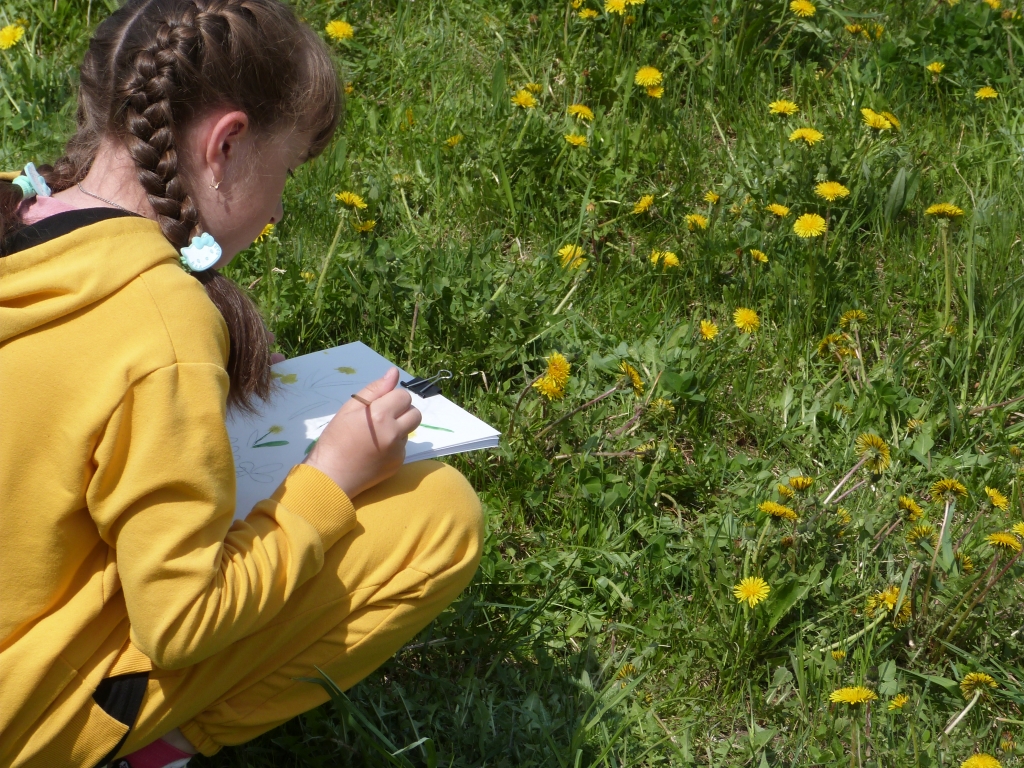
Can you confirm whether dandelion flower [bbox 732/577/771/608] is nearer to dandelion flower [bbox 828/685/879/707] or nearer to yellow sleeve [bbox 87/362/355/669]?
dandelion flower [bbox 828/685/879/707]

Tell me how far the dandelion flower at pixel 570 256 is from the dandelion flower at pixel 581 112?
50 cm

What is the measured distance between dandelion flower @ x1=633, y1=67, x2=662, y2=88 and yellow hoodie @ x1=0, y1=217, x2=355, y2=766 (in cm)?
210

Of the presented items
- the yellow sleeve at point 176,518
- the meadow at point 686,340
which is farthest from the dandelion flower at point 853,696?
the yellow sleeve at point 176,518

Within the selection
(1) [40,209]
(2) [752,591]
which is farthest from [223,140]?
(2) [752,591]

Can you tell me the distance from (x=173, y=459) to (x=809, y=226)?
6.26ft

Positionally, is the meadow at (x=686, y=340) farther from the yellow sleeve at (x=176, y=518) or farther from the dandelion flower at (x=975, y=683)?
the yellow sleeve at (x=176, y=518)

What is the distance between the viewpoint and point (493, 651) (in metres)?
1.96

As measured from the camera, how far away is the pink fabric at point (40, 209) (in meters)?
1.36

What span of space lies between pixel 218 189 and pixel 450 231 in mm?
1455

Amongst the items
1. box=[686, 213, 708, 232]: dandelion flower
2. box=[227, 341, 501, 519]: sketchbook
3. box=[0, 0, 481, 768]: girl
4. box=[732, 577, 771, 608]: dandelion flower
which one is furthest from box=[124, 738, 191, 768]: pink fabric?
box=[686, 213, 708, 232]: dandelion flower

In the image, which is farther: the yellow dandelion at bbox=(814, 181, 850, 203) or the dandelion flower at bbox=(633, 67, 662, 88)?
the dandelion flower at bbox=(633, 67, 662, 88)

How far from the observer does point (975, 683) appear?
1.85 meters

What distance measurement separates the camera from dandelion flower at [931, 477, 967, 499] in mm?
1963

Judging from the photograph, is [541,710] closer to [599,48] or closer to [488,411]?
[488,411]
